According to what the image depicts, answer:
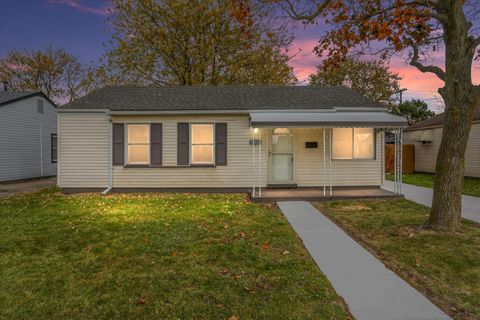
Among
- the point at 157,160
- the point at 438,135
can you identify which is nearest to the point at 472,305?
the point at 157,160

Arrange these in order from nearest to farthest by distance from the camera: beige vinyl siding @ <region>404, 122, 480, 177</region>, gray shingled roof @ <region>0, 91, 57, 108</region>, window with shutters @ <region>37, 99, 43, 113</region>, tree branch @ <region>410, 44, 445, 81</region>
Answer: tree branch @ <region>410, 44, 445, 81</region> < gray shingled roof @ <region>0, 91, 57, 108</region> < beige vinyl siding @ <region>404, 122, 480, 177</region> < window with shutters @ <region>37, 99, 43, 113</region>

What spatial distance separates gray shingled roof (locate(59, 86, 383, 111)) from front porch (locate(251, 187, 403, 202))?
3.05 m

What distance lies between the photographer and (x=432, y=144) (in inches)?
761

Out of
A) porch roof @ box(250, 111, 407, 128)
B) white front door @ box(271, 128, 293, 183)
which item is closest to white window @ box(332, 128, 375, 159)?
porch roof @ box(250, 111, 407, 128)

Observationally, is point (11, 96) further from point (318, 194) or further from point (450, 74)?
point (450, 74)

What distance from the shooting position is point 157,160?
36.5 ft

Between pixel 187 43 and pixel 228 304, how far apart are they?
20.1m

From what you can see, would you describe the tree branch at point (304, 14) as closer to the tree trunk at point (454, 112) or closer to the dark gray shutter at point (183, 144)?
the tree trunk at point (454, 112)

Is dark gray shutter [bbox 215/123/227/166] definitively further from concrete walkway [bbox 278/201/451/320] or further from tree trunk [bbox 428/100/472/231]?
tree trunk [bbox 428/100/472/231]

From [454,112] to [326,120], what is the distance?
4.14 m

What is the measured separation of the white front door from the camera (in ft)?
36.2

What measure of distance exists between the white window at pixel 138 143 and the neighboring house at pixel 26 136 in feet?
25.0

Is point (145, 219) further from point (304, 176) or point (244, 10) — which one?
point (304, 176)

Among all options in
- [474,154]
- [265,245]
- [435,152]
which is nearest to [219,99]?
[265,245]
